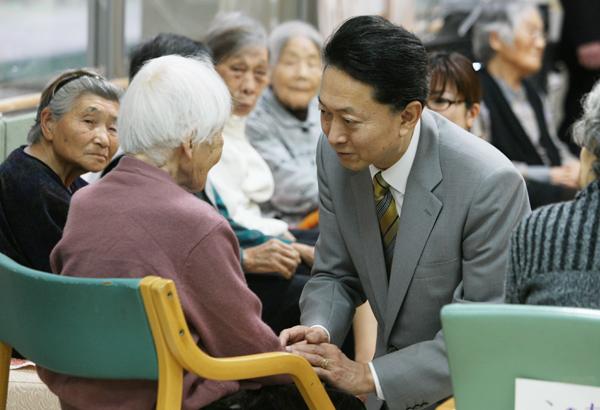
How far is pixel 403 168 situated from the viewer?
1865 millimetres

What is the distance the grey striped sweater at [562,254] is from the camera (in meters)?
1.24

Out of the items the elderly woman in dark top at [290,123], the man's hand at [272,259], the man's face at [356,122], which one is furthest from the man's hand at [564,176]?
the man's face at [356,122]

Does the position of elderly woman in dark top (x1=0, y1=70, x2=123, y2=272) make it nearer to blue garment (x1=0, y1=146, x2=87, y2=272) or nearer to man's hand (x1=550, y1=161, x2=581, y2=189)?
blue garment (x1=0, y1=146, x2=87, y2=272)

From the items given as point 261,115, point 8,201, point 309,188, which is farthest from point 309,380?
point 261,115

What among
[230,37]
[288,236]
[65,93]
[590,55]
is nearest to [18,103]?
[230,37]

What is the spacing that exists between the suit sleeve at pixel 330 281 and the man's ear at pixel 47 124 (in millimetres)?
782

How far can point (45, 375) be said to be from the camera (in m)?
1.54

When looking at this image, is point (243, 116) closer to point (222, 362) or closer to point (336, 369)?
point (336, 369)

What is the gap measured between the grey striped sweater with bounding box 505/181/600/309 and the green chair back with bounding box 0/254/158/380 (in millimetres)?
704

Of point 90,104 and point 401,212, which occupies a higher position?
point 90,104

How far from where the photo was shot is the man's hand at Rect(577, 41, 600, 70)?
16.5 feet

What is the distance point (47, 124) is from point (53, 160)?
4.2 inches

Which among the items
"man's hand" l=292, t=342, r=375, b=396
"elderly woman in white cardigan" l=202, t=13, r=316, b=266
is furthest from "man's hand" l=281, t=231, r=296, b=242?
"man's hand" l=292, t=342, r=375, b=396

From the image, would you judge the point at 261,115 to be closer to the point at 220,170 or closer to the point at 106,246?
the point at 220,170
